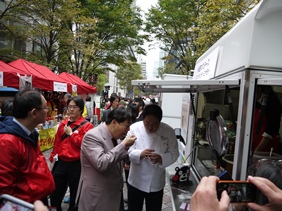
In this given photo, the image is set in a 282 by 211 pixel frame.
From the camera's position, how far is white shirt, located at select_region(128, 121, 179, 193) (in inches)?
110

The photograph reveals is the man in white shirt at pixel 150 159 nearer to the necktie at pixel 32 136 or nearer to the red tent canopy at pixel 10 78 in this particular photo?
the necktie at pixel 32 136

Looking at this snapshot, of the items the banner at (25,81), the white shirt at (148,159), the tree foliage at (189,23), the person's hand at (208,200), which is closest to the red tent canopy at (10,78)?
the banner at (25,81)

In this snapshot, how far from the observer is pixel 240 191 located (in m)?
1.04

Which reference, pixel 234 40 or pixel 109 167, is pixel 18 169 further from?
pixel 234 40

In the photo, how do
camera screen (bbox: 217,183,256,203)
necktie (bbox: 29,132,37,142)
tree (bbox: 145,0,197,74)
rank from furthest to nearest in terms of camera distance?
tree (bbox: 145,0,197,74) → necktie (bbox: 29,132,37,142) → camera screen (bbox: 217,183,256,203)

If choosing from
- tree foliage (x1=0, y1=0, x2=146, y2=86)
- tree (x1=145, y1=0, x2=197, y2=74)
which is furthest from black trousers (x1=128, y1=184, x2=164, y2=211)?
tree (x1=145, y1=0, x2=197, y2=74)

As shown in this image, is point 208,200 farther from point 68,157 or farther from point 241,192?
point 68,157

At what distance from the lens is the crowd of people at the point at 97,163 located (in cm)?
108

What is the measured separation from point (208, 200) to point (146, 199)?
2.15m

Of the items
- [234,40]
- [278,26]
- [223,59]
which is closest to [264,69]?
Answer: [278,26]

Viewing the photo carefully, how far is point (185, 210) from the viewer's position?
2668mm

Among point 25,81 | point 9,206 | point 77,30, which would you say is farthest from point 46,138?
point 77,30

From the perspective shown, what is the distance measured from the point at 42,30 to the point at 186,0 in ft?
25.9

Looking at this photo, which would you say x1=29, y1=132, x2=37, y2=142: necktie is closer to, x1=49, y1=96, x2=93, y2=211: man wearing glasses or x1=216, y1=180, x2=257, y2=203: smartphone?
x1=49, y1=96, x2=93, y2=211: man wearing glasses
